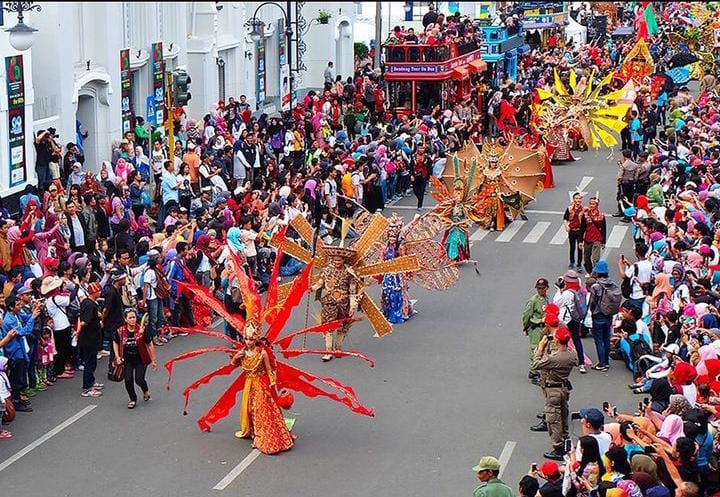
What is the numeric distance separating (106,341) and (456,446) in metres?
5.58

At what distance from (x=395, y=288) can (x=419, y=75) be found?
735 inches

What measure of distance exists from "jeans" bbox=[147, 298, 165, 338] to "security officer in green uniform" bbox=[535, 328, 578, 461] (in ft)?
19.7

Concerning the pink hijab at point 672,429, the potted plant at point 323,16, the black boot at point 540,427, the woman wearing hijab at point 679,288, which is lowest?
the black boot at point 540,427

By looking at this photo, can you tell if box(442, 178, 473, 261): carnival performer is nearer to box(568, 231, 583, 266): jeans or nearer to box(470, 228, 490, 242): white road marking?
box(568, 231, 583, 266): jeans

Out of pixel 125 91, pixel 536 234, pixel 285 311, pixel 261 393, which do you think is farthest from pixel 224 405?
pixel 125 91

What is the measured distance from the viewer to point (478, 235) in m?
26.8

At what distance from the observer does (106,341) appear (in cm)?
1864

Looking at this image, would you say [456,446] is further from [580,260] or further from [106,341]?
[580,260]

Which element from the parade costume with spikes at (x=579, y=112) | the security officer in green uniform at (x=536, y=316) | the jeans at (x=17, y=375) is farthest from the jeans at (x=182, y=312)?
the parade costume with spikes at (x=579, y=112)

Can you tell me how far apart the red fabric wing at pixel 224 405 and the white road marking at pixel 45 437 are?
5.21 ft

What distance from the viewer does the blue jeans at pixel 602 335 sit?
1803cm

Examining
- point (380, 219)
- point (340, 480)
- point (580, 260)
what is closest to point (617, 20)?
point (580, 260)

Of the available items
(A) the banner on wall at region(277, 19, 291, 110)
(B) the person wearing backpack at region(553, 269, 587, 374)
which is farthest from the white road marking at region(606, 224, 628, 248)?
(A) the banner on wall at region(277, 19, 291, 110)

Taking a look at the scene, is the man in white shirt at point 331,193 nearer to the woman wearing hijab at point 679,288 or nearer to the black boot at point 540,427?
the woman wearing hijab at point 679,288
